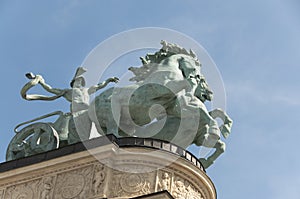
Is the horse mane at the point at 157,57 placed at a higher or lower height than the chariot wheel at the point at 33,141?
higher

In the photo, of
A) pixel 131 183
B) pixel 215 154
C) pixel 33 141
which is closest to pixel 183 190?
pixel 131 183

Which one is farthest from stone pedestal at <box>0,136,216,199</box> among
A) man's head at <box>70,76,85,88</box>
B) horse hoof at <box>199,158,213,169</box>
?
man's head at <box>70,76,85,88</box>

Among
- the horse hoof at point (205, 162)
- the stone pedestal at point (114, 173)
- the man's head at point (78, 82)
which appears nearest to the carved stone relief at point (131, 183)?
the stone pedestal at point (114, 173)

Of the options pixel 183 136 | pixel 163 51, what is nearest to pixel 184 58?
pixel 163 51

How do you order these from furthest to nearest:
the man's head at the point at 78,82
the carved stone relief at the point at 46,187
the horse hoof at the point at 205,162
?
the man's head at the point at 78,82
the horse hoof at the point at 205,162
the carved stone relief at the point at 46,187

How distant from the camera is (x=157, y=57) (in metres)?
23.6

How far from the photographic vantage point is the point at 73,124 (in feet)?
74.7

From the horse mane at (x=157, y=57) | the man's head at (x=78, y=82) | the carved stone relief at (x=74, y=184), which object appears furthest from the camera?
the man's head at (x=78, y=82)

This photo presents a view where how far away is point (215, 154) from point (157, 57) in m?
2.77

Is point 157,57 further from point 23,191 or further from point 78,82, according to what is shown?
point 23,191

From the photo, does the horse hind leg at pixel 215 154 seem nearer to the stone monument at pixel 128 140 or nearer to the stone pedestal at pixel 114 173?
the stone monument at pixel 128 140

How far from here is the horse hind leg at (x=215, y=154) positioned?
22.3 meters

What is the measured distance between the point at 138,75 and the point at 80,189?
3581 millimetres

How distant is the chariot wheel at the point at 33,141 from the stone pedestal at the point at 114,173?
1.00 metres
